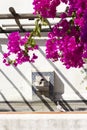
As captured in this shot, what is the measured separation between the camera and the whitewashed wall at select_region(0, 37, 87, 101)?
14.9m

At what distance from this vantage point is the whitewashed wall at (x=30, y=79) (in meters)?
14.9

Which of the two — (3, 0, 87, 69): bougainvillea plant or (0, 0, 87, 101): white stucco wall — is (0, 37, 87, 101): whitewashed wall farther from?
(3, 0, 87, 69): bougainvillea plant

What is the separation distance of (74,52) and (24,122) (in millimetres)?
2867

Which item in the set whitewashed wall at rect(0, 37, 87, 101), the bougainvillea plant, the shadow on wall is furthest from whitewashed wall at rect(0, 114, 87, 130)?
the shadow on wall

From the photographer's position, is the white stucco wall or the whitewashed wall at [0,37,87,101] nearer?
the white stucco wall

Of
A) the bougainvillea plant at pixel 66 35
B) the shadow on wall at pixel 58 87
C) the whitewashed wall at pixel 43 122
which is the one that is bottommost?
the shadow on wall at pixel 58 87

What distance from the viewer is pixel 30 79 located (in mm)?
15219

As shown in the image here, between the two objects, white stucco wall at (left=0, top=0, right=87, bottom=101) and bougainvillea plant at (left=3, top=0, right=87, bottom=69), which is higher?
bougainvillea plant at (left=3, top=0, right=87, bottom=69)

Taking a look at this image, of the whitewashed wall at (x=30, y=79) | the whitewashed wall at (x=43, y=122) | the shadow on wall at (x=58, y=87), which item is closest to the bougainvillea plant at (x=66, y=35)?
the whitewashed wall at (x=43, y=122)

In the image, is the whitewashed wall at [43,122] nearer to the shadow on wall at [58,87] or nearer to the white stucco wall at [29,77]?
the white stucco wall at [29,77]

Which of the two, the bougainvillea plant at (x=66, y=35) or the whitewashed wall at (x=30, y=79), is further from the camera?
the whitewashed wall at (x=30, y=79)

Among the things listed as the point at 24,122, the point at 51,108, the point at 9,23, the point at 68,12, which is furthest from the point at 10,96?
the point at 68,12

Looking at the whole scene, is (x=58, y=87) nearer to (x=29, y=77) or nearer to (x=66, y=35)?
(x=29, y=77)

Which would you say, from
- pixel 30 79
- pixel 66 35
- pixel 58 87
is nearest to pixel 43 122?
pixel 66 35
